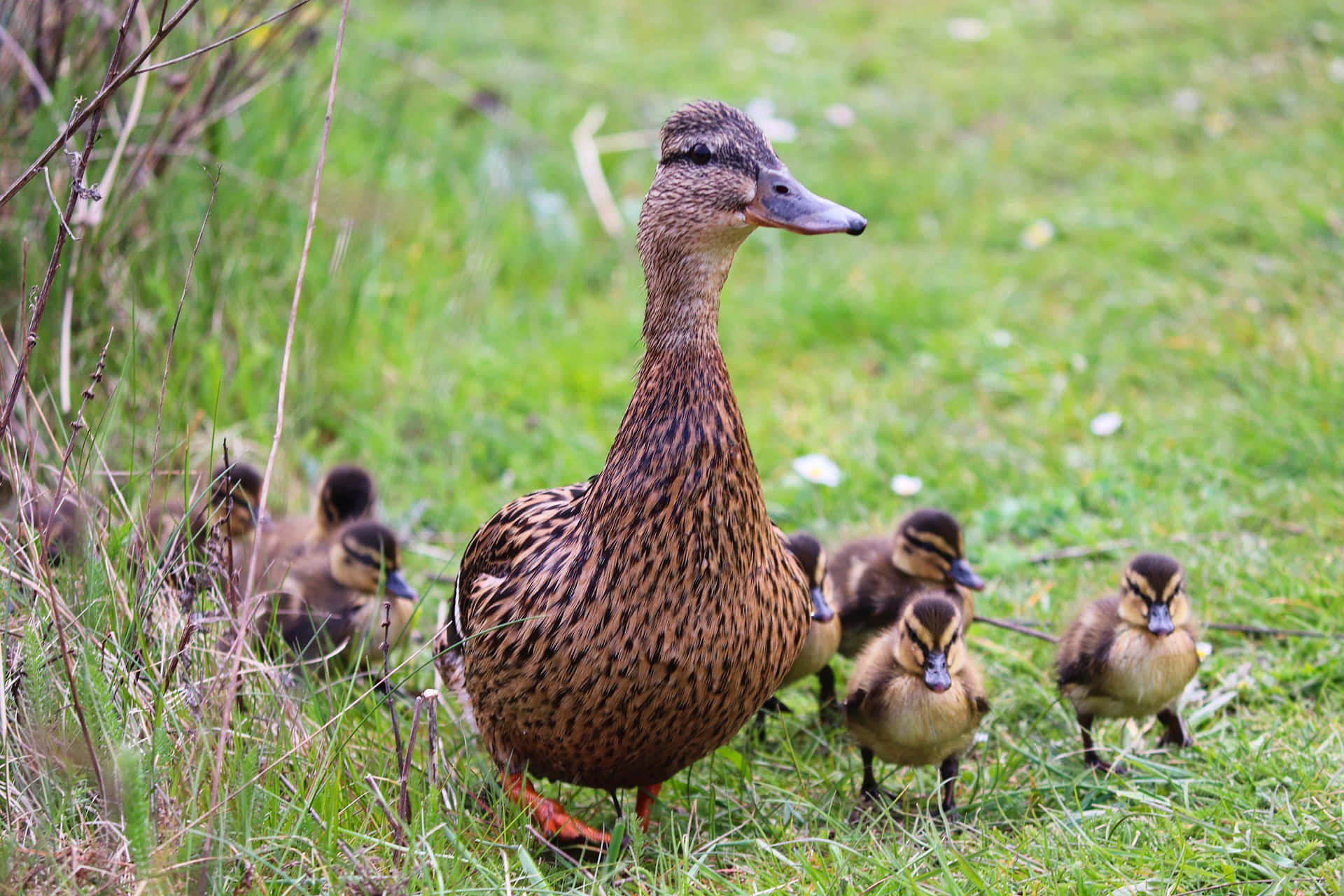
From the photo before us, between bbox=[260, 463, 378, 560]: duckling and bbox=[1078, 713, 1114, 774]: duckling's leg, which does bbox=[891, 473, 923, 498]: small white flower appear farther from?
bbox=[260, 463, 378, 560]: duckling

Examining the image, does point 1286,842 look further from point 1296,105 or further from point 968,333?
point 1296,105

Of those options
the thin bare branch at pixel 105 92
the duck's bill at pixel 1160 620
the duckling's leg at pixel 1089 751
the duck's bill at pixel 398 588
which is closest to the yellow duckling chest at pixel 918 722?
the duckling's leg at pixel 1089 751

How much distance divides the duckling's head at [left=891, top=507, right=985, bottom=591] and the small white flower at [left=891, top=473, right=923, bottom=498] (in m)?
0.86

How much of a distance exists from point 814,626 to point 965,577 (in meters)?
0.50

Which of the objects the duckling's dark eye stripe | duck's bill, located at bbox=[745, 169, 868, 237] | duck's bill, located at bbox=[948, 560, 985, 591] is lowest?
duck's bill, located at bbox=[948, 560, 985, 591]

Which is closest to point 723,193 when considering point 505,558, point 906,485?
point 505,558

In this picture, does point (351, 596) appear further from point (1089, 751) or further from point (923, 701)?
point (1089, 751)

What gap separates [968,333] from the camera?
5.54 m

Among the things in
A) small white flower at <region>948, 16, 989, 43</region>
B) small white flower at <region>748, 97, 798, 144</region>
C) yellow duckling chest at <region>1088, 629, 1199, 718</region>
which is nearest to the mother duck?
yellow duckling chest at <region>1088, 629, 1199, 718</region>

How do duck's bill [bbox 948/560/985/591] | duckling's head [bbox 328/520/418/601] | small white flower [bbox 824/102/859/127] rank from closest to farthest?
duck's bill [bbox 948/560/985/591], duckling's head [bbox 328/520/418/601], small white flower [bbox 824/102/859/127]

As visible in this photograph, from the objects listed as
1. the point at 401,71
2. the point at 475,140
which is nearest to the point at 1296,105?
the point at 475,140

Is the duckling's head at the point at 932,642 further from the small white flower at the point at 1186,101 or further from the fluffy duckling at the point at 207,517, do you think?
the small white flower at the point at 1186,101

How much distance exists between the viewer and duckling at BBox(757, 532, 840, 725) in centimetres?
338

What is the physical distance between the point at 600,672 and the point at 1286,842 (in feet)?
4.55
